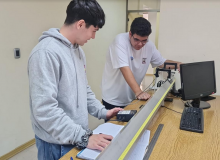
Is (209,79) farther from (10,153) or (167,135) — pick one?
(10,153)

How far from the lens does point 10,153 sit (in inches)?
87.9

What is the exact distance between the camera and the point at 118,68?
5.89ft

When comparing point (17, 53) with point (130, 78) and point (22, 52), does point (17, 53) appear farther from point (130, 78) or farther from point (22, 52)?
point (130, 78)

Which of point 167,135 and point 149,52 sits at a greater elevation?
point 149,52

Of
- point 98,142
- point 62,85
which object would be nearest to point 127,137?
point 98,142

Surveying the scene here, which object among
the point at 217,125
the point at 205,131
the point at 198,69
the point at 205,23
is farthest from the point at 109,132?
the point at 205,23

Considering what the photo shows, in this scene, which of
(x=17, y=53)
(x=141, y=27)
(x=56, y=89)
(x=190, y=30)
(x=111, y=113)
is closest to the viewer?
(x=56, y=89)

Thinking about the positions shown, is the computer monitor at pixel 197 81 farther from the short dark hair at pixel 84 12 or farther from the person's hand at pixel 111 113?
the short dark hair at pixel 84 12

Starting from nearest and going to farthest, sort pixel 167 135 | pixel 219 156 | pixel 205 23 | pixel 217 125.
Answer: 1. pixel 219 156
2. pixel 167 135
3. pixel 217 125
4. pixel 205 23

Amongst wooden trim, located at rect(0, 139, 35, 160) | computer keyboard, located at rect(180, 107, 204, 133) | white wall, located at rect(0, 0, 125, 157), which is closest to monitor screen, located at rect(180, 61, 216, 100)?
computer keyboard, located at rect(180, 107, 204, 133)

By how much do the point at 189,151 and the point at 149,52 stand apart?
3.73 feet

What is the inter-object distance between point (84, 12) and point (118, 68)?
0.91 meters

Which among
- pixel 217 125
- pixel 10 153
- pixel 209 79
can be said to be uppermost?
pixel 209 79

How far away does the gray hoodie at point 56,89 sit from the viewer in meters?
0.84
